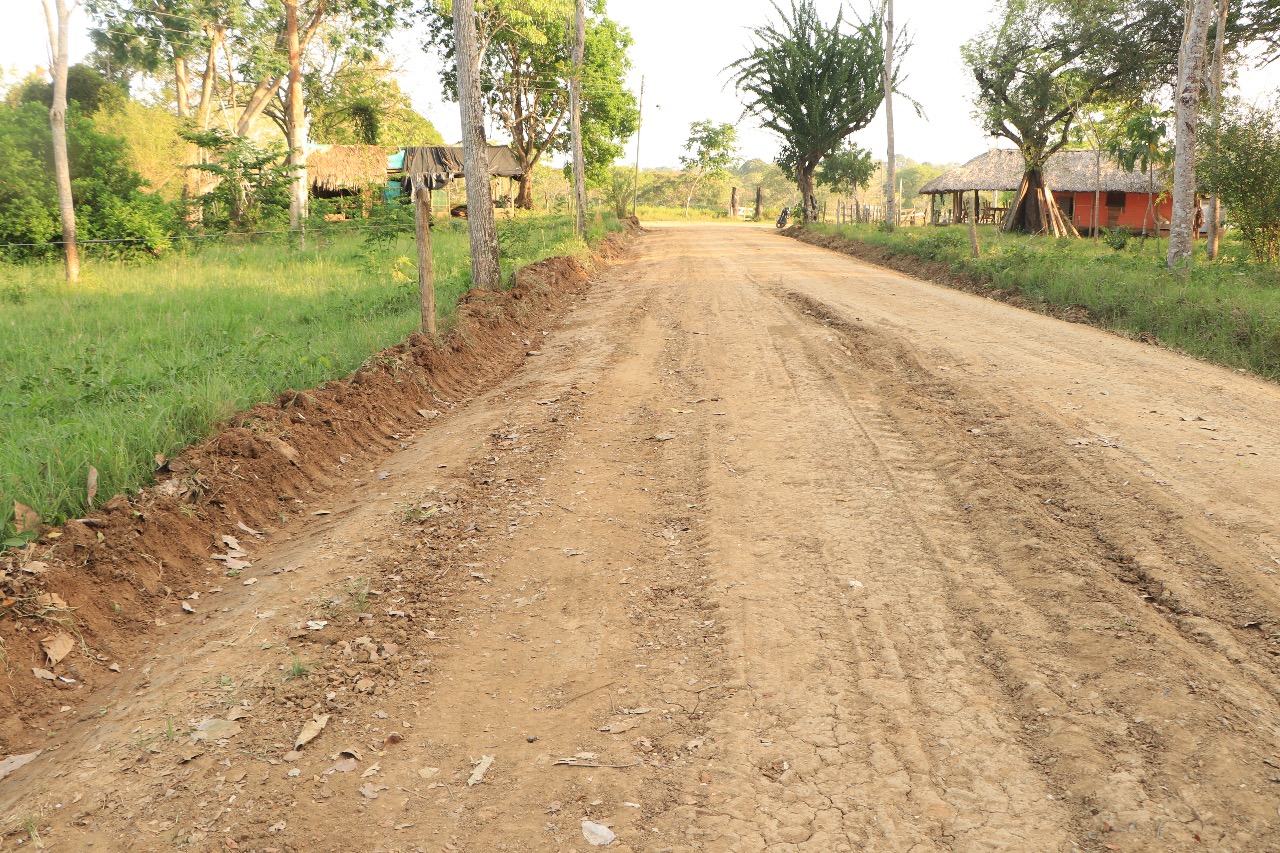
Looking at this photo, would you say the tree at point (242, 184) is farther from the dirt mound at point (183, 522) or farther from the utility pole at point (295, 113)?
the dirt mound at point (183, 522)

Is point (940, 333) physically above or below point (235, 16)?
below

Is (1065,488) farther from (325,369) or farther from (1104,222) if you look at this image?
(1104,222)

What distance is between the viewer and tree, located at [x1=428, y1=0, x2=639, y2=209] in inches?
1612

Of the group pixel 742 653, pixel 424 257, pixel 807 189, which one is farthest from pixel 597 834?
pixel 807 189

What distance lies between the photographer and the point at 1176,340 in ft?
34.9

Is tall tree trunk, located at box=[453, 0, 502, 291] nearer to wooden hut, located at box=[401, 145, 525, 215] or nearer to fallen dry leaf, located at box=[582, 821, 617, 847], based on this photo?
fallen dry leaf, located at box=[582, 821, 617, 847]

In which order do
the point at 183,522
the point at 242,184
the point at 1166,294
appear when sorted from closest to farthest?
the point at 183,522 → the point at 1166,294 → the point at 242,184

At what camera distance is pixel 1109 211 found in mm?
41094

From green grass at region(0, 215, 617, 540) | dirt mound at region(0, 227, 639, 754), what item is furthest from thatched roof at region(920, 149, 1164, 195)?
dirt mound at region(0, 227, 639, 754)

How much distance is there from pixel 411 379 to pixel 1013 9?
31.3 meters

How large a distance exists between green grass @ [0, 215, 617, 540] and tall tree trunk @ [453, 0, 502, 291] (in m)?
0.49

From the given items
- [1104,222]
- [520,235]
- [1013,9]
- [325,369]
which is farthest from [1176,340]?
[1104,222]

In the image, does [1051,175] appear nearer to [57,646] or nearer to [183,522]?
[183,522]

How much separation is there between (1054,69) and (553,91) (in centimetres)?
2282
